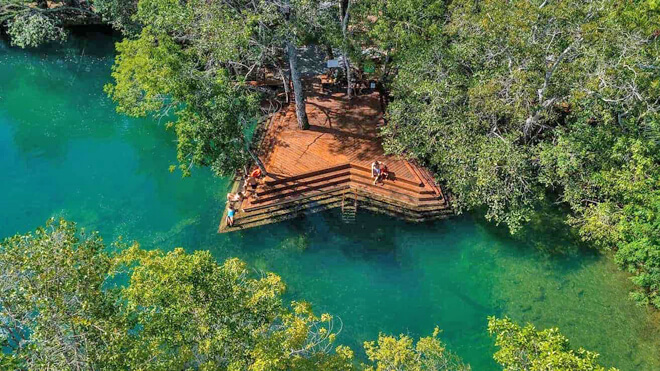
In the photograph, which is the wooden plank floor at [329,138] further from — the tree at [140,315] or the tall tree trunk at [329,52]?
the tree at [140,315]

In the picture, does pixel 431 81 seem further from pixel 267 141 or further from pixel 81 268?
pixel 81 268

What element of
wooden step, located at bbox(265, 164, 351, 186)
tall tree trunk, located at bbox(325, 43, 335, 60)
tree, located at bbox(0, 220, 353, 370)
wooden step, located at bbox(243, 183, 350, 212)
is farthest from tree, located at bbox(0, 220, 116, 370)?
tall tree trunk, located at bbox(325, 43, 335, 60)

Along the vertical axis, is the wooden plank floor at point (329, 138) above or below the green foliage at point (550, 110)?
below

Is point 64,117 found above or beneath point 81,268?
beneath

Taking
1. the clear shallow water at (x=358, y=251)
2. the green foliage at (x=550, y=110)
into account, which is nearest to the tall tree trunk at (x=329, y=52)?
the green foliage at (x=550, y=110)

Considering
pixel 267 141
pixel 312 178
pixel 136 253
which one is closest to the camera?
pixel 136 253

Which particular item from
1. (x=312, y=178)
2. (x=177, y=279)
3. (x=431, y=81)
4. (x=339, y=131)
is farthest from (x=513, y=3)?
(x=177, y=279)

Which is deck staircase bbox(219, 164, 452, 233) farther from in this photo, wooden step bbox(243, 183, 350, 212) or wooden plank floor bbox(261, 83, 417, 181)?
wooden plank floor bbox(261, 83, 417, 181)
